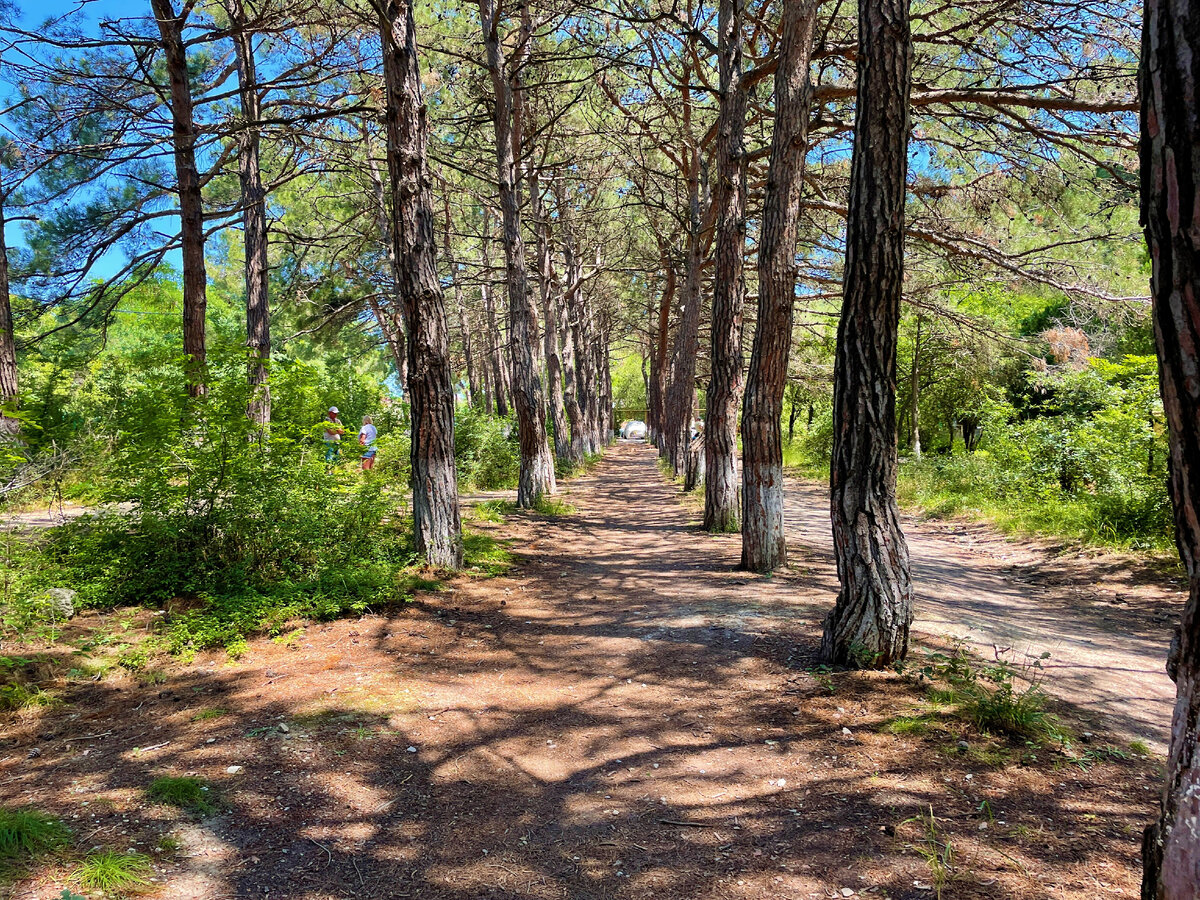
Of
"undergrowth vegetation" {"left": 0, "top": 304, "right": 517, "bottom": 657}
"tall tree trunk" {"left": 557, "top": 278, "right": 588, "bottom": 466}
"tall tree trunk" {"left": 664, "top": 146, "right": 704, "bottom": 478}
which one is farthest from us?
"tall tree trunk" {"left": 557, "top": 278, "right": 588, "bottom": 466}

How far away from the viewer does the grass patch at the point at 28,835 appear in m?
2.46

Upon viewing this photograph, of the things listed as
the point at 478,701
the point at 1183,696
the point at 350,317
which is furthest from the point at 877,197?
the point at 350,317

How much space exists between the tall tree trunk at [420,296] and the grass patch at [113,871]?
4560 mm

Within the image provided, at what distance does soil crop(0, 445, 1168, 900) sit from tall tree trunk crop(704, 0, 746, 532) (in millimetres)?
4391

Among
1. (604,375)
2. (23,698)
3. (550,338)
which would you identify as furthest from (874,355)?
(604,375)

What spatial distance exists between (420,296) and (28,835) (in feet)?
17.3

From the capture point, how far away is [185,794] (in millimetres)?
3033

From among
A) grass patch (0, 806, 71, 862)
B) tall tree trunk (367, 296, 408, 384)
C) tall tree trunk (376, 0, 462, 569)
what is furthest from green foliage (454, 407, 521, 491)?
grass patch (0, 806, 71, 862)

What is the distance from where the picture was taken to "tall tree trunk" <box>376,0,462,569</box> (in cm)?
679

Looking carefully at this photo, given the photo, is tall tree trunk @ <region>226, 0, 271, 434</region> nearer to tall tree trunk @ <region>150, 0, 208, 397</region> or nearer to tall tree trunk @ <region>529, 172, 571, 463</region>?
tall tree trunk @ <region>150, 0, 208, 397</region>

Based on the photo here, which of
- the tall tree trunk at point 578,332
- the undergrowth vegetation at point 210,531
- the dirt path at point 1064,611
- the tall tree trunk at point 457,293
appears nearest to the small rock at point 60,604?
the undergrowth vegetation at point 210,531

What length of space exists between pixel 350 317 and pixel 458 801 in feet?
50.1

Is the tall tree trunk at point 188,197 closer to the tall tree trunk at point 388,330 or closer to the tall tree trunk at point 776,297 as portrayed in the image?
the tall tree trunk at point 776,297

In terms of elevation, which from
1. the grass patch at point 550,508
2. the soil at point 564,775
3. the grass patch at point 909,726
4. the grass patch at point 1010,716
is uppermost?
the grass patch at point 550,508
